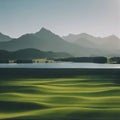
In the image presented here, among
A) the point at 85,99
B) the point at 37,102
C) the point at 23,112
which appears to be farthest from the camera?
the point at 85,99

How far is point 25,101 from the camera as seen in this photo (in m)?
33.3

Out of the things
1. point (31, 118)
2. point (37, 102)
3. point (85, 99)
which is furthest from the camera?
point (85, 99)

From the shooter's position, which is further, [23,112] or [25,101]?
[25,101]

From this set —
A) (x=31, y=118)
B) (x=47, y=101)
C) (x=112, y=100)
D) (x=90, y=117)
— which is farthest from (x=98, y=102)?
(x=31, y=118)

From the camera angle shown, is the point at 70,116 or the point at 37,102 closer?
the point at 70,116

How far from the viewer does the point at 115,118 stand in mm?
24859

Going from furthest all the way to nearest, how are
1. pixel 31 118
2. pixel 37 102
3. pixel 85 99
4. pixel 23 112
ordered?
pixel 85 99
pixel 37 102
pixel 23 112
pixel 31 118

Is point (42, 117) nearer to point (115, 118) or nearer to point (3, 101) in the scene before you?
point (115, 118)

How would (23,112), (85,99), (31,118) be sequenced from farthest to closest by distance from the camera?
1. (85,99)
2. (23,112)
3. (31,118)

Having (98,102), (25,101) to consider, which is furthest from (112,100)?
(25,101)

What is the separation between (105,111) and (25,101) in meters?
8.85

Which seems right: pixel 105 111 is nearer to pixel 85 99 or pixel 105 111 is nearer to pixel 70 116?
pixel 70 116

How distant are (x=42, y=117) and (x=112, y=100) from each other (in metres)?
11.2

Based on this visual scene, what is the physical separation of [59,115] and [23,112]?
127 inches
